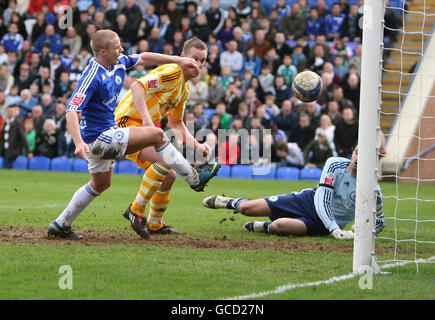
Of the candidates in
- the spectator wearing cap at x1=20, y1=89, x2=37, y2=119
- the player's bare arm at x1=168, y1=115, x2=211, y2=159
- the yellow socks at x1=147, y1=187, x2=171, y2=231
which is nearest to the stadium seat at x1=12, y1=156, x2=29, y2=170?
the spectator wearing cap at x1=20, y1=89, x2=37, y2=119

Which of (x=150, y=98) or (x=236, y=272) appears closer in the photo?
(x=236, y=272)

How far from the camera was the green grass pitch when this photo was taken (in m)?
4.79

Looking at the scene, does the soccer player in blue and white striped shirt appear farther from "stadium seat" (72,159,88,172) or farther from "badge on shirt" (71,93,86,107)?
"stadium seat" (72,159,88,172)

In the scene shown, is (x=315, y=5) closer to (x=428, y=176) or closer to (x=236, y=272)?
(x=428, y=176)

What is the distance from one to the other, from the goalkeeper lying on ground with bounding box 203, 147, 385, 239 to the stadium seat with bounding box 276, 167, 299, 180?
8.85 meters

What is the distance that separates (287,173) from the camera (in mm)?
17156

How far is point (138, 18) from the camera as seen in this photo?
72.7 ft

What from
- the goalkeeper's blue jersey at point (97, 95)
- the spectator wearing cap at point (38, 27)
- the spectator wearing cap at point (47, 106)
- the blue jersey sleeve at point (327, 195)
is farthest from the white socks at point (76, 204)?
the spectator wearing cap at point (38, 27)

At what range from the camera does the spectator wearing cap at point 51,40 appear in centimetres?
2203

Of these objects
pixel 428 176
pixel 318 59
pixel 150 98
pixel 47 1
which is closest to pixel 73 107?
pixel 150 98

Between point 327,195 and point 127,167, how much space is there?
11.4 metres

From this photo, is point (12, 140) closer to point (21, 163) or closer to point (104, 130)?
point (21, 163)

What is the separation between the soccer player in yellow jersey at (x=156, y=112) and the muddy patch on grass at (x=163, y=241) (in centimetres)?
30

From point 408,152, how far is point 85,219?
9642mm
